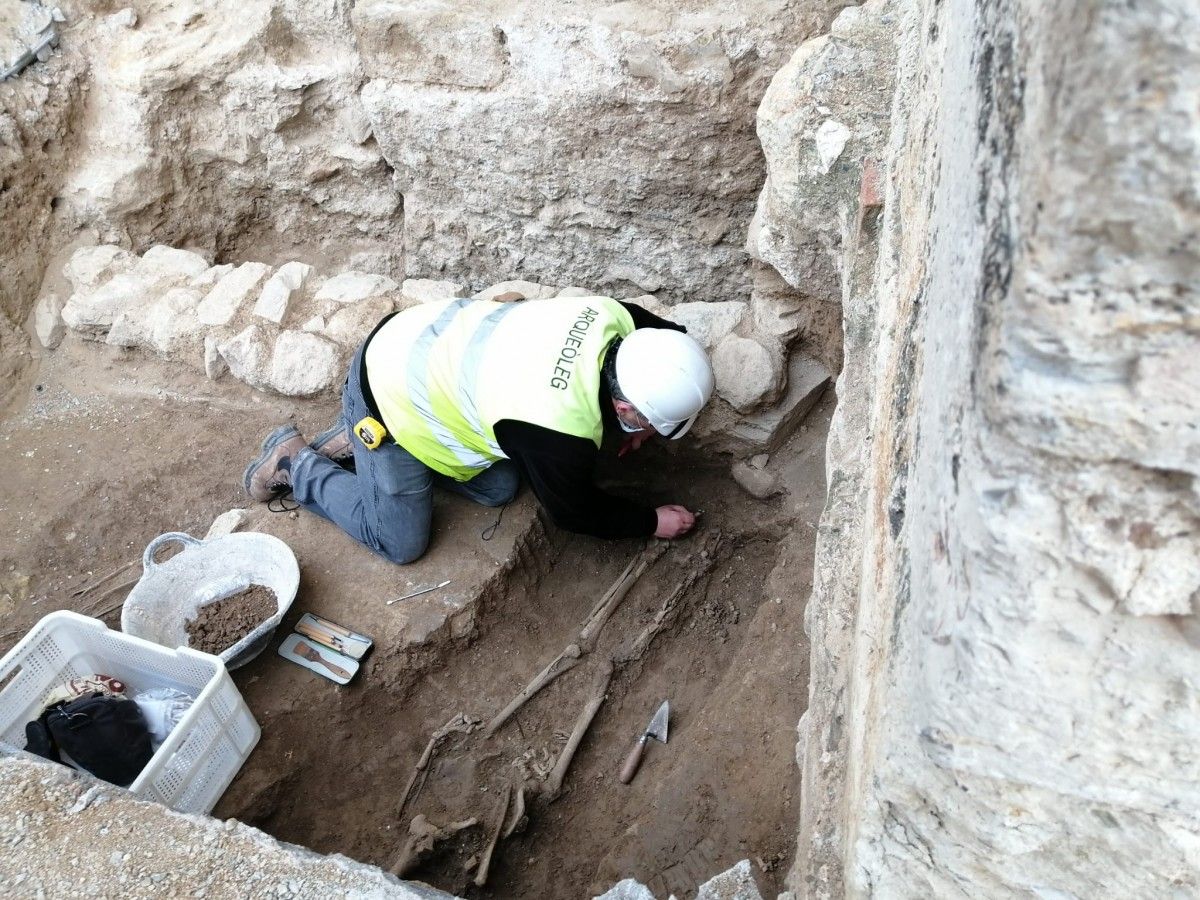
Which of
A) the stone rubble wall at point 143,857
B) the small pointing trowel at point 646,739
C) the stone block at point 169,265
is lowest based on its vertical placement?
the small pointing trowel at point 646,739

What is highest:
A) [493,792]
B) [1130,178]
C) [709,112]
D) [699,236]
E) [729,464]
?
[1130,178]

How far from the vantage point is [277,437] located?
3.89 meters

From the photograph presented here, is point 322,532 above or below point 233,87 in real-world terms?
below

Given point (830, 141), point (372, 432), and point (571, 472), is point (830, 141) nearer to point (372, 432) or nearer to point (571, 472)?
point (571, 472)

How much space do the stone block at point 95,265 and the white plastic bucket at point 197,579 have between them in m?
1.71

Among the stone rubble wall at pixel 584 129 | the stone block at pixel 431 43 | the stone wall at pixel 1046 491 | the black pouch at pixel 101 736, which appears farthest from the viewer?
the stone block at pixel 431 43

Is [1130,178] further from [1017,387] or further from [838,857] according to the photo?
[838,857]

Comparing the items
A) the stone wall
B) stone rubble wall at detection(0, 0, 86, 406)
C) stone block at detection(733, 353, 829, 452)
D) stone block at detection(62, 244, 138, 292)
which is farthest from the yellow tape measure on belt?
the stone wall

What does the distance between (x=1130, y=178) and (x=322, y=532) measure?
338 cm

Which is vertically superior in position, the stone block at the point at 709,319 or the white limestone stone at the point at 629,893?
the stone block at the point at 709,319

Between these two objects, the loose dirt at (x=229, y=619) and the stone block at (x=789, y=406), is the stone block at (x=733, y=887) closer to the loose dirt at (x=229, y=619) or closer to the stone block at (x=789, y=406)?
the stone block at (x=789, y=406)


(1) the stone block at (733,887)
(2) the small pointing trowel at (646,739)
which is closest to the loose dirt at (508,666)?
(2) the small pointing trowel at (646,739)

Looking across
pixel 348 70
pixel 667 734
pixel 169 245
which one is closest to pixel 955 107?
pixel 667 734

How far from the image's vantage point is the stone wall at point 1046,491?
0.72 metres
